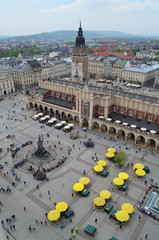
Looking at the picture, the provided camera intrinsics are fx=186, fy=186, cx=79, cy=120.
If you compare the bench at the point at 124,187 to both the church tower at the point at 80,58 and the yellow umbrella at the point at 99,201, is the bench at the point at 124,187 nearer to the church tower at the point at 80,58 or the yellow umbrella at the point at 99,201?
the yellow umbrella at the point at 99,201

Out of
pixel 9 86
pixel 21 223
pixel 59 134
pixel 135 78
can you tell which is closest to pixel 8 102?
pixel 9 86

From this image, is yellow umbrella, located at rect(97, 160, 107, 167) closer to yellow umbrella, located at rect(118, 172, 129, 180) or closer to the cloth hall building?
yellow umbrella, located at rect(118, 172, 129, 180)

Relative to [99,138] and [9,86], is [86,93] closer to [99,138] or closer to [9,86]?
[99,138]

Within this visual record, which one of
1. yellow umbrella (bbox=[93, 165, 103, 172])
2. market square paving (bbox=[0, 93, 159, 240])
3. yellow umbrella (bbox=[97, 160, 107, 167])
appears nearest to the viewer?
market square paving (bbox=[0, 93, 159, 240])

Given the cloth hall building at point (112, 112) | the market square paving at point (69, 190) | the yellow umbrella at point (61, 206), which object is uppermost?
the cloth hall building at point (112, 112)

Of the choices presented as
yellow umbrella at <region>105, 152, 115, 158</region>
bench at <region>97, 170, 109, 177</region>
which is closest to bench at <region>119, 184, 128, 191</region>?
bench at <region>97, 170, 109, 177</region>

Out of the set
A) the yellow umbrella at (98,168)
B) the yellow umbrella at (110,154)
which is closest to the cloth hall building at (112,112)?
the yellow umbrella at (110,154)
